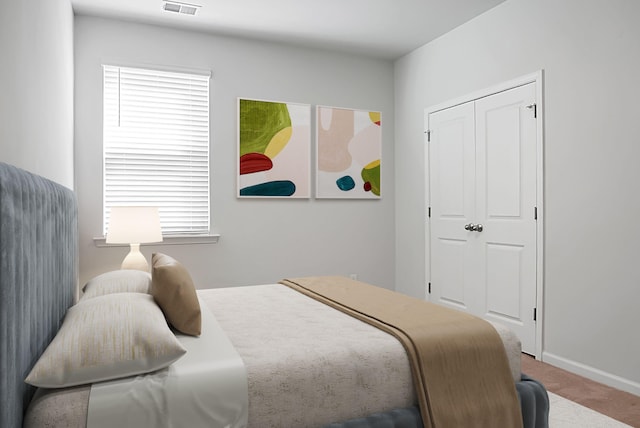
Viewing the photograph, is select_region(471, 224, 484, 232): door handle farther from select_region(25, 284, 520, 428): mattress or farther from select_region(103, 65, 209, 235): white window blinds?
select_region(103, 65, 209, 235): white window blinds

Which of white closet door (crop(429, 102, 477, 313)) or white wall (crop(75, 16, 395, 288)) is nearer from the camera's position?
white wall (crop(75, 16, 395, 288))

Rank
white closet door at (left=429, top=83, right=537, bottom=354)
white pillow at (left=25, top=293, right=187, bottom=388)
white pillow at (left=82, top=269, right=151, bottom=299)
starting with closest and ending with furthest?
white pillow at (left=25, top=293, right=187, bottom=388) → white pillow at (left=82, top=269, right=151, bottom=299) → white closet door at (left=429, top=83, right=537, bottom=354)

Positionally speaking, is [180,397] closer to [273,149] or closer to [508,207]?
[508,207]

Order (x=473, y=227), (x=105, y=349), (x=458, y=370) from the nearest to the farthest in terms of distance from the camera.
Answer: (x=105, y=349)
(x=458, y=370)
(x=473, y=227)

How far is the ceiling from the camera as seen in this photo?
3.75 m

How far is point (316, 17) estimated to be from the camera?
4.02m

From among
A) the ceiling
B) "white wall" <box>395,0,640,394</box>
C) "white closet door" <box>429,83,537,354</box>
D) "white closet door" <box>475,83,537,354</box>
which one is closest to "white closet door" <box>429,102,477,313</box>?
"white closet door" <box>429,83,537,354</box>

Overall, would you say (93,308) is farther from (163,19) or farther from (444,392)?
(163,19)

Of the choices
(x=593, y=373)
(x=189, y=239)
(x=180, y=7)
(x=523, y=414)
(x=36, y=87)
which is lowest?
(x=593, y=373)

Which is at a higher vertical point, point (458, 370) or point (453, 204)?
point (453, 204)

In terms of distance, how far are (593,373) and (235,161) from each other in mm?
3316

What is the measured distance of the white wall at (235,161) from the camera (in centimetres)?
399

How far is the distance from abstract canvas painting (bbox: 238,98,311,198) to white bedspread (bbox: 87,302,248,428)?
9.88 feet

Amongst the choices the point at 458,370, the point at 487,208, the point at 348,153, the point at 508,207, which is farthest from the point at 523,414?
the point at 348,153
